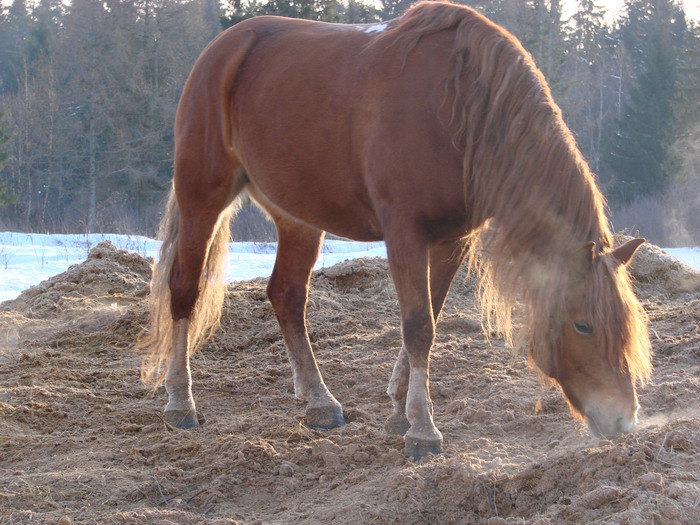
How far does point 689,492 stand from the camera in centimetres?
205

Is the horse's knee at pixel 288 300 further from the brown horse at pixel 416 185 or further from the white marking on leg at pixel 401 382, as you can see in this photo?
the white marking on leg at pixel 401 382

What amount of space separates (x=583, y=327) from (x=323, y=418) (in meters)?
1.64

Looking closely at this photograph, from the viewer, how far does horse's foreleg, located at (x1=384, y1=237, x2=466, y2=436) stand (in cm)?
355

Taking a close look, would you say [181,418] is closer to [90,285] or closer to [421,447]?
[421,447]

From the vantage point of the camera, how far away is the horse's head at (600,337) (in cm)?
267

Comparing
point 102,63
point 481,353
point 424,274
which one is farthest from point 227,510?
point 102,63

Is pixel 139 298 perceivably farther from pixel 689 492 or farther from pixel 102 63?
pixel 102 63

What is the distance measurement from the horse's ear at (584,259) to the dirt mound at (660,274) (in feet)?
13.0

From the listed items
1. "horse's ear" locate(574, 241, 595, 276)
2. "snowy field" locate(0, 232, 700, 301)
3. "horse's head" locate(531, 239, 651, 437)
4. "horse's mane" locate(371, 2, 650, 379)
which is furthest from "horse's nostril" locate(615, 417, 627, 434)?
"snowy field" locate(0, 232, 700, 301)

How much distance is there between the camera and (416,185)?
308 cm

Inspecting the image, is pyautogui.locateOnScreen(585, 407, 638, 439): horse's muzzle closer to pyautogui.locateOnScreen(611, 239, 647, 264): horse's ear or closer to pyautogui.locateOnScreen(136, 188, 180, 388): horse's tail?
pyautogui.locateOnScreen(611, 239, 647, 264): horse's ear

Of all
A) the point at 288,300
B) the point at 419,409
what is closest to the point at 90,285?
the point at 288,300

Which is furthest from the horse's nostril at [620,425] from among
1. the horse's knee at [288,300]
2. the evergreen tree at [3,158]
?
the evergreen tree at [3,158]

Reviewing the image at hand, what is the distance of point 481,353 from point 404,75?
7.21 feet
